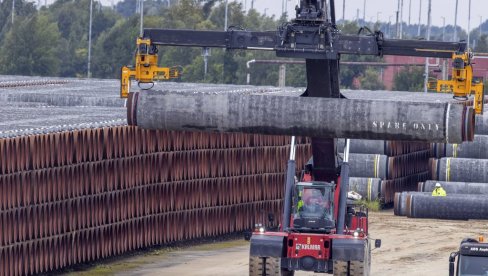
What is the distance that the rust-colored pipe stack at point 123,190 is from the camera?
36406 millimetres

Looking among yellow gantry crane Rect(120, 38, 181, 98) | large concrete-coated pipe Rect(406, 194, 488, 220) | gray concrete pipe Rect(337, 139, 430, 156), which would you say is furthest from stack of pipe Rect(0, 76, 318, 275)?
gray concrete pipe Rect(337, 139, 430, 156)

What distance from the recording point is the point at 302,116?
102 feet

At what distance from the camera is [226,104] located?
3131cm

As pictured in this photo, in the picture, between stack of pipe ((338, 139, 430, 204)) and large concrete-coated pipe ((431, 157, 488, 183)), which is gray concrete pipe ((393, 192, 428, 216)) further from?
large concrete-coated pipe ((431, 157, 488, 183))

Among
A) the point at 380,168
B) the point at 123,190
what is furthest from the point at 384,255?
the point at 380,168

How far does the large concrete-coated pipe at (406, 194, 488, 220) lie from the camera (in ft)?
185

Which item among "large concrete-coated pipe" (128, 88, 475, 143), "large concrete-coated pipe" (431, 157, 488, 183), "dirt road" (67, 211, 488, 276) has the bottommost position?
"dirt road" (67, 211, 488, 276)

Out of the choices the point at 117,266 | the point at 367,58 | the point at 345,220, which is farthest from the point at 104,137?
the point at 367,58

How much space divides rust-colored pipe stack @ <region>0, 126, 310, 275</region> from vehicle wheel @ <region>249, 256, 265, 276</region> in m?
7.03

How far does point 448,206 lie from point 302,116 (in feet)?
88.4

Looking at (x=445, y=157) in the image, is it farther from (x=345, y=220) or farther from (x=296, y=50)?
(x=296, y=50)

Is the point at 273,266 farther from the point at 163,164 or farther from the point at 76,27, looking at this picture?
the point at 76,27

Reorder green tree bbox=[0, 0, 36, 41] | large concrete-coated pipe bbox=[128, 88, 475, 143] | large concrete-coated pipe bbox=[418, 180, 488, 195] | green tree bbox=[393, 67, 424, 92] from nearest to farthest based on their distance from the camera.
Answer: large concrete-coated pipe bbox=[128, 88, 475, 143] → large concrete-coated pipe bbox=[418, 180, 488, 195] → green tree bbox=[393, 67, 424, 92] → green tree bbox=[0, 0, 36, 41]

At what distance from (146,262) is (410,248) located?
34.3ft
